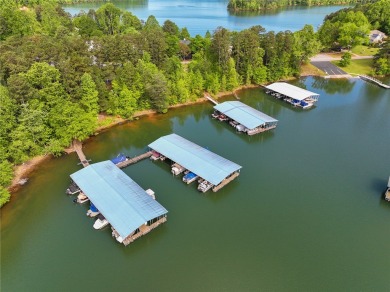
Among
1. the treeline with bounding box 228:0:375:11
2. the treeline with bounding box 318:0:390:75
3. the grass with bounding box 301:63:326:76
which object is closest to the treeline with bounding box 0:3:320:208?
the grass with bounding box 301:63:326:76

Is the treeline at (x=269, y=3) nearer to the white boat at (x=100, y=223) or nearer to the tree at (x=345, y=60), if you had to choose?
the tree at (x=345, y=60)

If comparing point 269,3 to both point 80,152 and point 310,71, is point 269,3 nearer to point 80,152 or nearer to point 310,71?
point 310,71

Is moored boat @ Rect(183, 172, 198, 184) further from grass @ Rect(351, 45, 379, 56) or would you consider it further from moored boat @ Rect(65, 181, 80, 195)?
grass @ Rect(351, 45, 379, 56)

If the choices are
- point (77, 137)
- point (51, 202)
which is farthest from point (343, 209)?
point (77, 137)

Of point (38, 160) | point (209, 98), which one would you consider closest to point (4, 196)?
point (38, 160)

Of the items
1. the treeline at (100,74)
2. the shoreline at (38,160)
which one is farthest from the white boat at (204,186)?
the shoreline at (38,160)

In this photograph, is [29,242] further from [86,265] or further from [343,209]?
[343,209]
